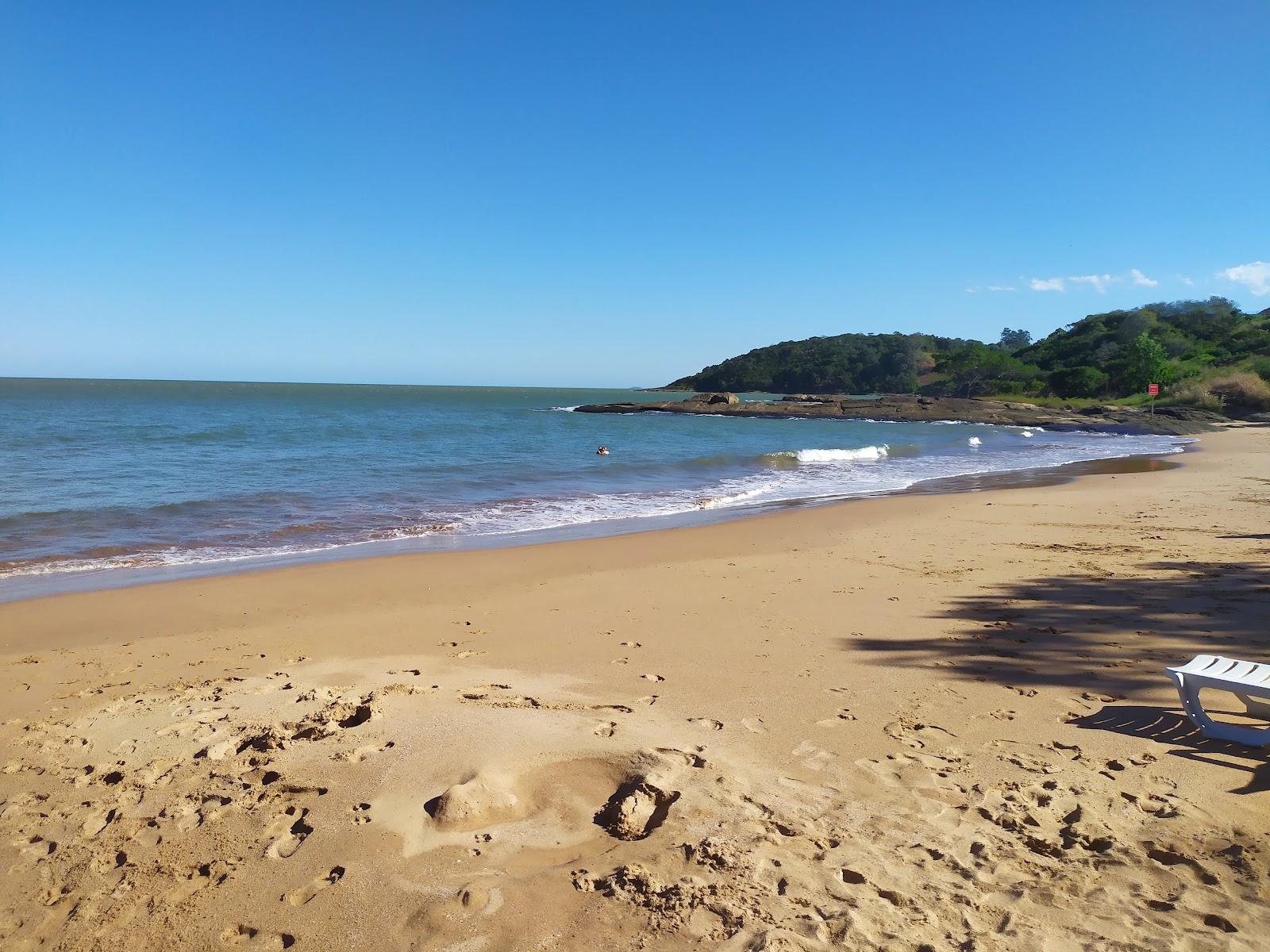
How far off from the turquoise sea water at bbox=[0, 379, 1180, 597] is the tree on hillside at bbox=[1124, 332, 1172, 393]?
65.5ft

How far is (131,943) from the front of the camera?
2.60 metres

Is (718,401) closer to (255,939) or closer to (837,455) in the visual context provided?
(837,455)

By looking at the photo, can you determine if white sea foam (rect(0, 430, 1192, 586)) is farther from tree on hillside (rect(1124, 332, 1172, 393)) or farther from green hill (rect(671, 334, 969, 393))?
green hill (rect(671, 334, 969, 393))

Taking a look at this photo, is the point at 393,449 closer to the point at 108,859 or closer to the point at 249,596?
the point at 249,596

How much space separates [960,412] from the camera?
2162 inches

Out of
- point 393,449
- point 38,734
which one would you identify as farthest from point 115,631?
point 393,449

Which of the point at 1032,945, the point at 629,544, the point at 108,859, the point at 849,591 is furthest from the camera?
the point at 629,544

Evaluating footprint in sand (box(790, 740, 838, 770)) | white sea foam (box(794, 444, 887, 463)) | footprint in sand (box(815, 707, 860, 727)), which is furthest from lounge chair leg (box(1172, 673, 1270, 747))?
white sea foam (box(794, 444, 887, 463))

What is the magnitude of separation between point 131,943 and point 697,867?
201 cm

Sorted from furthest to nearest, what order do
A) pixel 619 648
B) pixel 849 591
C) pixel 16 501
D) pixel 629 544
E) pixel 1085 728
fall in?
pixel 16 501 < pixel 629 544 < pixel 849 591 < pixel 619 648 < pixel 1085 728

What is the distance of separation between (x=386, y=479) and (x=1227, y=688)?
59.1 feet

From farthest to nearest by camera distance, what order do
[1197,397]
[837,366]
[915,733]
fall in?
[837,366] < [1197,397] < [915,733]

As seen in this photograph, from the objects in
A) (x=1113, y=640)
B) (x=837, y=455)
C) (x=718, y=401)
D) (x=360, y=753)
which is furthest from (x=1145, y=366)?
(x=360, y=753)

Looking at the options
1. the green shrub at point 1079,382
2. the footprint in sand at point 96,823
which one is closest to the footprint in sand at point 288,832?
the footprint in sand at point 96,823
